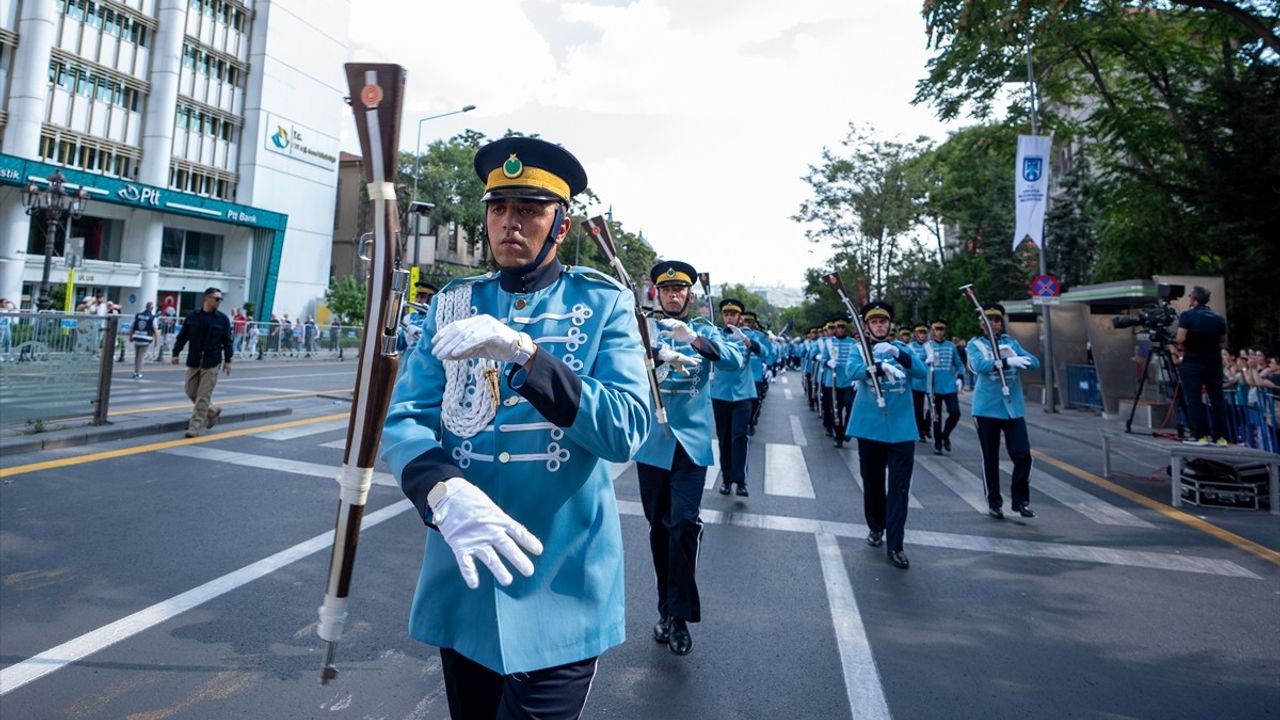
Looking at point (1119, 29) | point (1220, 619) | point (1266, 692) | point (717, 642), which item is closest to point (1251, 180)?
point (1119, 29)

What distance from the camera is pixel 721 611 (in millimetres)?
4645

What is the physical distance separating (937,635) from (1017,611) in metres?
Result: 0.84

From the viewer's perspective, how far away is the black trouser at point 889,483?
578 centimetres

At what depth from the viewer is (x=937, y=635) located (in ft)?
14.2

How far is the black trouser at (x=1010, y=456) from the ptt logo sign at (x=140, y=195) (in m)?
32.3

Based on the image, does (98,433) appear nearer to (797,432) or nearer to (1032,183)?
(797,432)

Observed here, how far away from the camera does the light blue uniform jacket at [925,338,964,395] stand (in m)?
12.0

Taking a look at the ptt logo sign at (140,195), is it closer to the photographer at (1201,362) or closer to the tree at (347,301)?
the tree at (347,301)

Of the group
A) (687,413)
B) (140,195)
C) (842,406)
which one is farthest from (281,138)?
(687,413)

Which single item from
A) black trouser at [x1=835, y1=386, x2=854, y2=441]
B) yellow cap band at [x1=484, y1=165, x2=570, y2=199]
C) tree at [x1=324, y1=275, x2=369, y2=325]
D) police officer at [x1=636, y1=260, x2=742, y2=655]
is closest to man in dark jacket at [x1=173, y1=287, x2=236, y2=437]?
police officer at [x1=636, y1=260, x2=742, y2=655]

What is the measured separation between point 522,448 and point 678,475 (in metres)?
2.60

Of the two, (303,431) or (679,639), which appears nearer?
(679,639)

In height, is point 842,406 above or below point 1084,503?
above

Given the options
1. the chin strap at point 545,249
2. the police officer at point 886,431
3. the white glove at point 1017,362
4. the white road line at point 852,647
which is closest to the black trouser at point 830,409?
the white glove at point 1017,362
